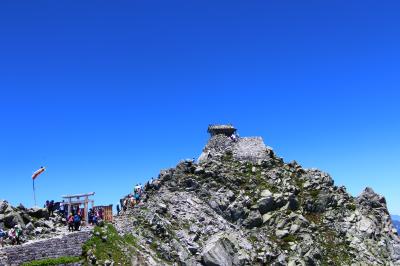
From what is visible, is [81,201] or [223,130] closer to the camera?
[81,201]

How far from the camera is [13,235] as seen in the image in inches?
1702

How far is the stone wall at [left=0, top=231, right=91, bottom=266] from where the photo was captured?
3994 cm

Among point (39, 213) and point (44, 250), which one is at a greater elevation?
point (39, 213)

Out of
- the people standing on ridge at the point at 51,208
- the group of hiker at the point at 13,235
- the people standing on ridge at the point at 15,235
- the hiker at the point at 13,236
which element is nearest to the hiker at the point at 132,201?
the people standing on ridge at the point at 51,208

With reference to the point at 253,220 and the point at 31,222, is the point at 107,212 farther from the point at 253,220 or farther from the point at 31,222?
the point at 253,220

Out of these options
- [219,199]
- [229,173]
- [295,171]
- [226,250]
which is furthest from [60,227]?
[295,171]

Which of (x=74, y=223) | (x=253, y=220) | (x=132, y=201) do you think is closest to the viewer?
(x=74, y=223)

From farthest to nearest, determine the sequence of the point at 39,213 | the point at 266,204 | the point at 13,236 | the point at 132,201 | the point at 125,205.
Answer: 1. the point at 266,204
2. the point at 125,205
3. the point at 132,201
4. the point at 39,213
5. the point at 13,236

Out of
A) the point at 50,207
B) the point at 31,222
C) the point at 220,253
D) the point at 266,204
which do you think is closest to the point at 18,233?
the point at 31,222

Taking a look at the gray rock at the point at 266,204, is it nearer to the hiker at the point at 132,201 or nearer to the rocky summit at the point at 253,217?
the rocky summit at the point at 253,217

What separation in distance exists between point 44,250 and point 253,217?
117 feet

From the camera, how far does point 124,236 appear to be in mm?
49750

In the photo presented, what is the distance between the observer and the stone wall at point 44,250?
3994cm

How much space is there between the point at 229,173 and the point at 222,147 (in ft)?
34.2
